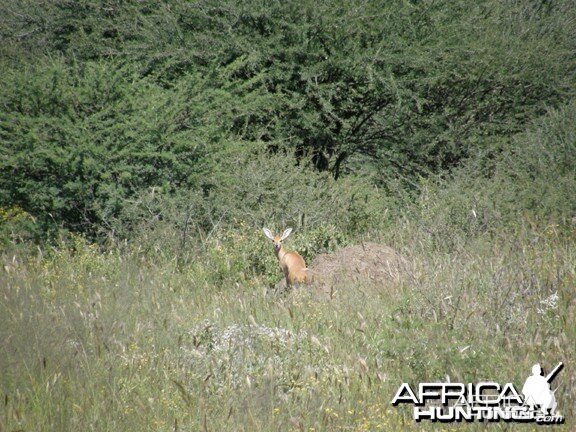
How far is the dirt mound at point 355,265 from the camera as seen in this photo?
7974 millimetres

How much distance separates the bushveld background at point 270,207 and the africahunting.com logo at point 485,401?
0.09 meters

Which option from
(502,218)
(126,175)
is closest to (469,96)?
(502,218)

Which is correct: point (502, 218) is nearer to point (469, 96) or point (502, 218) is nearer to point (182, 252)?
point (182, 252)

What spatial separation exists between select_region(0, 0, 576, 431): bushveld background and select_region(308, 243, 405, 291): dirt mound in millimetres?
278

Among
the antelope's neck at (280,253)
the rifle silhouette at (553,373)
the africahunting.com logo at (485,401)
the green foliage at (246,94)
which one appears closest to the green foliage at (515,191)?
the green foliage at (246,94)

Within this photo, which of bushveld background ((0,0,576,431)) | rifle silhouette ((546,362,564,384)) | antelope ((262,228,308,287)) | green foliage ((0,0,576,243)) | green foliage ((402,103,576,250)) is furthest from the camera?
green foliage ((0,0,576,243))

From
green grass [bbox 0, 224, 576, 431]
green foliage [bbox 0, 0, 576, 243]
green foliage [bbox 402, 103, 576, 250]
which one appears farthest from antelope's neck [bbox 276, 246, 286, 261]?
green foliage [bbox 0, 0, 576, 243]

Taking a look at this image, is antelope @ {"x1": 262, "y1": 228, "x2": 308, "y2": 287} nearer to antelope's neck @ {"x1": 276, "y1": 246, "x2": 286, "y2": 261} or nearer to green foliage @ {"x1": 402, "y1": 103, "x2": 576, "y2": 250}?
antelope's neck @ {"x1": 276, "y1": 246, "x2": 286, "y2": 261}

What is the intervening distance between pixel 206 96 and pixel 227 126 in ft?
2.90

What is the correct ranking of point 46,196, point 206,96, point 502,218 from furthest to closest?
point 206,96 < point 46,196 < point 502,218

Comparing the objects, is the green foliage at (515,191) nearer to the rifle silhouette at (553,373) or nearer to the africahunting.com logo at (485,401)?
the rifle silhouette at (553,373)

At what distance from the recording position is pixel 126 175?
11781 millimetres

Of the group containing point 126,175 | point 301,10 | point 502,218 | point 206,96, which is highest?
point 301,10

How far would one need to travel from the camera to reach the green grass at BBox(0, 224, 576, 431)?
15.9 feet
